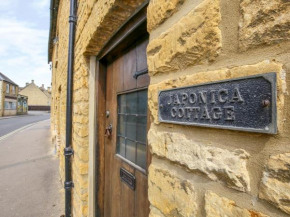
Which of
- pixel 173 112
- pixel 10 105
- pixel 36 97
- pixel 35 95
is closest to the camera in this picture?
pixel 173 112

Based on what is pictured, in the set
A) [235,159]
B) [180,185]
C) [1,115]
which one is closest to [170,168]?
[180,185]

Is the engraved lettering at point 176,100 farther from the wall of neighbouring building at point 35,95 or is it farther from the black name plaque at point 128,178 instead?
the wall of neighbouring building at point 35,95

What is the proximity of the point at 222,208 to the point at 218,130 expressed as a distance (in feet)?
0.78

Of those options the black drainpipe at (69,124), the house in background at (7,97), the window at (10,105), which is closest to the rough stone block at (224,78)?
the black drainpipe at (69,124)

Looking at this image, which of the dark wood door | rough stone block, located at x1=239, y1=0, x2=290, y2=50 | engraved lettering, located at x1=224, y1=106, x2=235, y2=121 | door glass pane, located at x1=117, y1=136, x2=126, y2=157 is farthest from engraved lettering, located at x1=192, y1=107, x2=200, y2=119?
door glass pane, located at x1=117, y1=136, x2=126, y2=157

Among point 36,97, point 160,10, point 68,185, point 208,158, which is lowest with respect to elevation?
point 68,185

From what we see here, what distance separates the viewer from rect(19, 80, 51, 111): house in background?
43000mm

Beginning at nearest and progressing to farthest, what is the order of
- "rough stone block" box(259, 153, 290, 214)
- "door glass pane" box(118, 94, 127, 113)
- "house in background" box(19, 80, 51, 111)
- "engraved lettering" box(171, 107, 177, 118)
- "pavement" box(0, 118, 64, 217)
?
"rough stone block" box(259, 153, 290, 214) → "engraved lettering" box(171, 107, 177, 118) → "door glass pane" box(118, 94, 127, 113) → "pavement" box(0, 118, 64, 217) → "house in background" box(19, 80, 51, 111)

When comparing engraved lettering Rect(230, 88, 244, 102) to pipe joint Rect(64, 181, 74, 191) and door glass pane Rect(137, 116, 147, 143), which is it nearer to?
door glass pane Rect(137, 116, 147, 143)

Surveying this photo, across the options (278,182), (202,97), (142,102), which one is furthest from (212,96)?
(142,102)

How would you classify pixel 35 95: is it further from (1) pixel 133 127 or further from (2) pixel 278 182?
(2) pixel 278 182

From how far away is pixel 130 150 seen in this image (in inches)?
64.4

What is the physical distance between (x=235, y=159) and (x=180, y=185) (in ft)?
0.90

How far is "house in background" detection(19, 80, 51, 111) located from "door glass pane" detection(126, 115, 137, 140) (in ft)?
161
